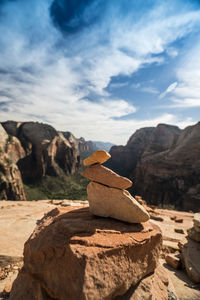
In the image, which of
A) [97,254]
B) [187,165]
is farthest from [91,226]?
[187,165]

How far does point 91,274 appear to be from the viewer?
414cm

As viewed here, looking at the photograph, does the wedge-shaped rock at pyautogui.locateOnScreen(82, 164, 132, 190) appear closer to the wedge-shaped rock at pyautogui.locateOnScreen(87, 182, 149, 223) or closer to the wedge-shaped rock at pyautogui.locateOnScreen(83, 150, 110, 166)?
the wedge-shaped rock at pyautogui.locateOnScreen(87, 182, 149, 223)

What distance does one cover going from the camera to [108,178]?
6.61m

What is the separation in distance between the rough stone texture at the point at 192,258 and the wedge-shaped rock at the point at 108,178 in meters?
4.86

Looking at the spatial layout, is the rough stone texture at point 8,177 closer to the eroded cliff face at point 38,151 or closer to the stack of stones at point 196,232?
the eroded cliff face at point 38,151

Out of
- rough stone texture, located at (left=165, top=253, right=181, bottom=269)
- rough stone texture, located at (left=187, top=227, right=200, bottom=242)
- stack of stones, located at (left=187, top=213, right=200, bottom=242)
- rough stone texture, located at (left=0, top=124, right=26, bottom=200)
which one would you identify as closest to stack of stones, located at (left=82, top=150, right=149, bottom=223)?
rough stone texture, located at (left=165, top=253, right=181, bottom=269)

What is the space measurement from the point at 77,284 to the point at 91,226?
73.8 inches

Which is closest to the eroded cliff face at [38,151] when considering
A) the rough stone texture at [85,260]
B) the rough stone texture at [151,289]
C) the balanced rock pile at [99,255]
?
the balanced rock pile at [99,255]

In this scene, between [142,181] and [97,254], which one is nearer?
[97,254]

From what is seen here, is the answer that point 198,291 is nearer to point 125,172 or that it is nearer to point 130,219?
point 130,219

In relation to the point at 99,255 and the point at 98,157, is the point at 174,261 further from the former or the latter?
the point at 98,157

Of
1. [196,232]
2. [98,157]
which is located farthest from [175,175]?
[98,157]

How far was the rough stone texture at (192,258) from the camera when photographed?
268 inches

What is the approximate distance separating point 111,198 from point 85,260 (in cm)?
260
